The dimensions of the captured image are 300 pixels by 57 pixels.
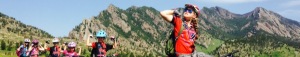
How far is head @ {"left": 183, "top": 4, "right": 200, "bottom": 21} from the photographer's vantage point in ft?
28.3

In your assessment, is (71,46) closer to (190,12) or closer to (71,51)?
(71,51)

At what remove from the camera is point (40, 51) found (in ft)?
70.4

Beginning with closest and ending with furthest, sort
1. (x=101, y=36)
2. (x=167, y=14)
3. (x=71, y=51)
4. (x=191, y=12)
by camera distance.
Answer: (x=167, y=14) → (x=191, y=12) → (x=101, y=36) → (x=71, y=51)

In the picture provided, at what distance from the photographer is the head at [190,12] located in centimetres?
863

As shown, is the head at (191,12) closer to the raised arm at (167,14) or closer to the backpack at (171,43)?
the backpack at (171,43)

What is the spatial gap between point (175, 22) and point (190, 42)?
0.48 m

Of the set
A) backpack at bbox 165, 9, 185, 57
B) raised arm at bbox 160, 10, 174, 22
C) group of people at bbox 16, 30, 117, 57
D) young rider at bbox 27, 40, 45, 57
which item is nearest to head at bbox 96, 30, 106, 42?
group of people at bbox 16, 30, 117, 57

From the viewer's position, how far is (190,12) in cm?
868

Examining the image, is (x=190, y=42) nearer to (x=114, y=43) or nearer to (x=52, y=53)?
(x=114, y=43)

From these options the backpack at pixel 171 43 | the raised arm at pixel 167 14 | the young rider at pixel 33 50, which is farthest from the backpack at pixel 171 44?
the young rider at pixel 33 50

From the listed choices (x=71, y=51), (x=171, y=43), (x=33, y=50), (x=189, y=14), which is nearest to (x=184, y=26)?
(x=189, y=14)

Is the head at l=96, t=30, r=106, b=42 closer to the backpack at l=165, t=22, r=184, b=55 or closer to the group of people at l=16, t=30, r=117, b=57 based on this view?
the group of people at l=16, t=30, r=117, b=57

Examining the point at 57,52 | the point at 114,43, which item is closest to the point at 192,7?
the point at 114,43

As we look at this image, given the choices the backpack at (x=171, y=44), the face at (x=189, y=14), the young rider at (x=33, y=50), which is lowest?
the young rider at (x=33, y=50)
